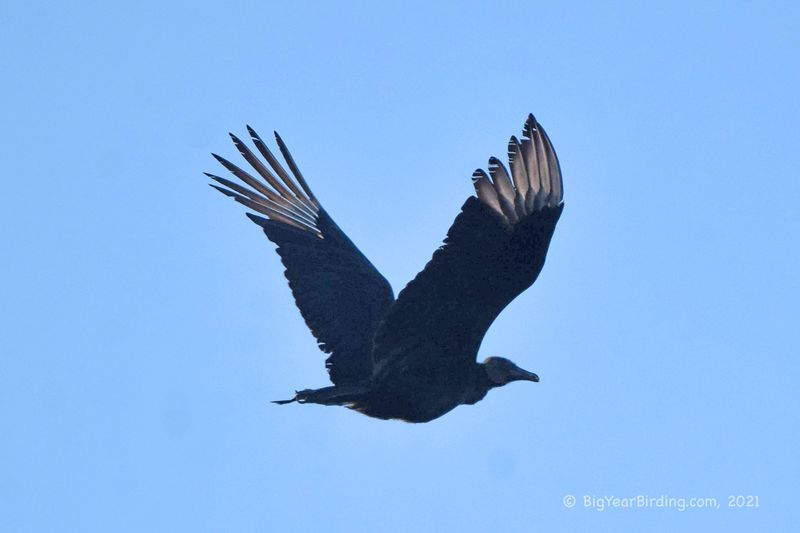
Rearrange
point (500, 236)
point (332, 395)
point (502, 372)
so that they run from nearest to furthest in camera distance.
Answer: point (500, 236) → point (332, 395) → point (502, 372)

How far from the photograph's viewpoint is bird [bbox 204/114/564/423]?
961 cm

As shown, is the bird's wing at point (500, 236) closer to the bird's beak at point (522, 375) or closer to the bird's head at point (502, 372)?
the bird's head at point (502, 372)

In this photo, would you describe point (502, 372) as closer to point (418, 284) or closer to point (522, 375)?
point (522, 375)

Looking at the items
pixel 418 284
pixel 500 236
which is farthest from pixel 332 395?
pixel 500 236

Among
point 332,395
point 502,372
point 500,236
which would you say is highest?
point 500,236

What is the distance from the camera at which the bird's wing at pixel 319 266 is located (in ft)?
36.8

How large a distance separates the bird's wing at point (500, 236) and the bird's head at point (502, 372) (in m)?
0.98

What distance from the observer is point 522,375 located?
11.0 m

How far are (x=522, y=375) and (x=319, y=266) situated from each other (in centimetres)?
203

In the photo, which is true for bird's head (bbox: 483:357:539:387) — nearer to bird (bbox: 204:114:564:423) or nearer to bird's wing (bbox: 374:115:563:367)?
bird (bbox: 204:114:564:423)

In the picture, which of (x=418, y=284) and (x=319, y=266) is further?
(x=319, y=266)

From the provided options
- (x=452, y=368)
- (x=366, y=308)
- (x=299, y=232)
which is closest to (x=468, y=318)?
(x=452, y=368)

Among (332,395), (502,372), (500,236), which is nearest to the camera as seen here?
(500,236)

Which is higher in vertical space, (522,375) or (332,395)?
(522,375)
